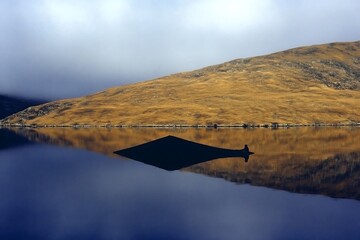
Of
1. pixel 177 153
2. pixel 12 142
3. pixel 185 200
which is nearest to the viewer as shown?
pixel 185 200

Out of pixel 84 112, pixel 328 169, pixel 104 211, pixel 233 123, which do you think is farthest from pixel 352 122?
pixel 104 211

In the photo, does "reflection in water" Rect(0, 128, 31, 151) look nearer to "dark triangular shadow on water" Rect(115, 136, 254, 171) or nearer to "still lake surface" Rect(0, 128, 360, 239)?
"still lake surface" Rect(0, 128, 360, 239)

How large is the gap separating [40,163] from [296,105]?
431 ft

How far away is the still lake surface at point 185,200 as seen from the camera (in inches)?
916

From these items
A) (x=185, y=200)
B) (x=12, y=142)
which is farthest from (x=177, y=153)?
(x=12, y=142)

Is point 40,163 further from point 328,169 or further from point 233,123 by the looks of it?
point 233,123

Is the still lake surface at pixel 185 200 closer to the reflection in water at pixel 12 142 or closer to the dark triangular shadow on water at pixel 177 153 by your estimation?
the dark triangular shadow on water at pixel 177 153

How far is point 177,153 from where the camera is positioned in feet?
172

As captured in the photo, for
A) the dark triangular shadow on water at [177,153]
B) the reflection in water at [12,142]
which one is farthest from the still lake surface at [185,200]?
the reflection in water at [12,142]

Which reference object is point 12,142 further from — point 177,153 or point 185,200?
point 185,200

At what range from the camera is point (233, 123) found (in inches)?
6029

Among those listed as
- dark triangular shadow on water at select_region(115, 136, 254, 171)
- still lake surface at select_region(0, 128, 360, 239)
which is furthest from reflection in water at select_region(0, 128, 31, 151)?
dark triangular shadow on water at select_region(115, 136, 254, 171)

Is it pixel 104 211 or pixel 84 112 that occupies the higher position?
pixel 84 112

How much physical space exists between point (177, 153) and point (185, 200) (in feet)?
71.4
